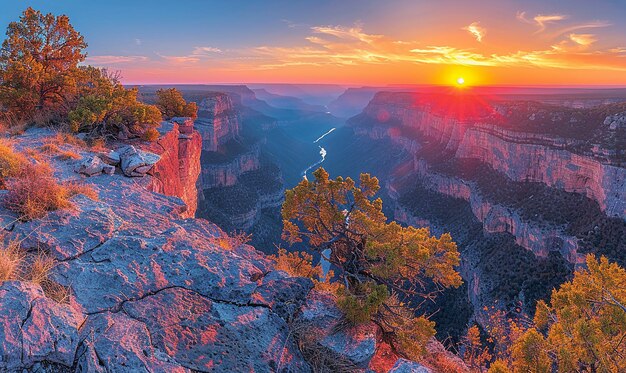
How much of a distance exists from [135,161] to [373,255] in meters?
8.15

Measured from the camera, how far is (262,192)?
231 ft

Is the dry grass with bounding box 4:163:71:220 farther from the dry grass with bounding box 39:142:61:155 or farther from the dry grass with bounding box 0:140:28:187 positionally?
the dry grass with bounding box 39:142:61:155

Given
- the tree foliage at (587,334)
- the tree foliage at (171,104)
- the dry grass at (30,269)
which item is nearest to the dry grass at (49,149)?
the dry grass at (30,269)

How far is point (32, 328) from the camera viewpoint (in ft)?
13.2

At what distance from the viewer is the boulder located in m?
10.8

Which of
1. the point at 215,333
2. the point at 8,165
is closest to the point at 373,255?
the point at 215,333

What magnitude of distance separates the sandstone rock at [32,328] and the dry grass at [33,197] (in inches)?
104

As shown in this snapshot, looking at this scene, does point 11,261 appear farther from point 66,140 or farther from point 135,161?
point 66,140

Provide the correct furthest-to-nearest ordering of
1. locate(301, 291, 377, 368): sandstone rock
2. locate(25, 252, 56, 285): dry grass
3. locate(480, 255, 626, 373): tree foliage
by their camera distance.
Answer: locate(301, 291, 377, 368): sandstone rock
locate(480, 255, 626, 373): tree foliage
locate(25, 252, 56, 285): dry grass

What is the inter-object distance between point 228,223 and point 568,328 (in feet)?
166

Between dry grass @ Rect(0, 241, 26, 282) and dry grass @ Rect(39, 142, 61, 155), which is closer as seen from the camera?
dry grass @ Rect(0, 241, 26, 282)

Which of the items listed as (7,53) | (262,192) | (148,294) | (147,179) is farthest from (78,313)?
(262,192)

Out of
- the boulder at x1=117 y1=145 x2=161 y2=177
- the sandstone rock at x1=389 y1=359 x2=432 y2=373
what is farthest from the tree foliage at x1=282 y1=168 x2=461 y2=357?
the boulder at x1=117 y1=145 x2=161 y2=177

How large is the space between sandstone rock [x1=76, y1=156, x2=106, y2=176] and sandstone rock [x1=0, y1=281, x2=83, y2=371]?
6203 millimetres
